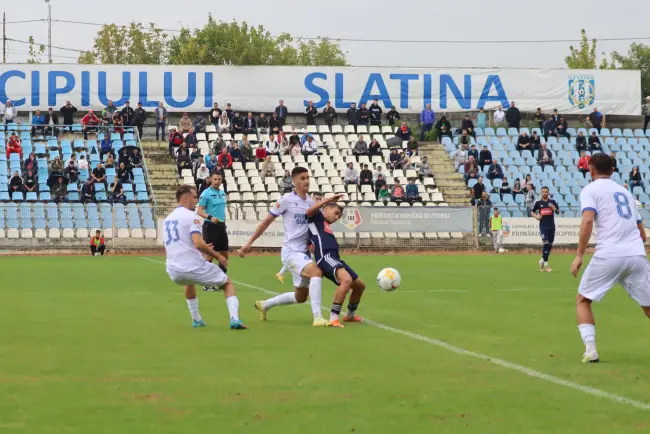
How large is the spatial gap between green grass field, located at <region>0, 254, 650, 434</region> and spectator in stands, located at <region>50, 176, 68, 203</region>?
805 inches

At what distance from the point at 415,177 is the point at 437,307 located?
27.1 m

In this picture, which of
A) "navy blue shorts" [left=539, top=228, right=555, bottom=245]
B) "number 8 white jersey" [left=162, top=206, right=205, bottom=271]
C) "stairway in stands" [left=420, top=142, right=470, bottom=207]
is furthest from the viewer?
"stairway in stands" [left=420, top=142, right=470, bottom=207]

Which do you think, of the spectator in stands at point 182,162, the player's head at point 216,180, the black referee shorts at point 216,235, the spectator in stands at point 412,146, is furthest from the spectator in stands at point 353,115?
the player's head at point 216,180

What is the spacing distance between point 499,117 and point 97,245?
2158 centimetres

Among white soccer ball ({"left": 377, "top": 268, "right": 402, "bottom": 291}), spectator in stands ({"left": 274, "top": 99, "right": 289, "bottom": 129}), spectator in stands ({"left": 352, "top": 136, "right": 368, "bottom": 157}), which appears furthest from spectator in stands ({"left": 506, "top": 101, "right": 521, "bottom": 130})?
white soccer ball ({"left": 377, "top": 268, "right": 402, "bottom": 291})

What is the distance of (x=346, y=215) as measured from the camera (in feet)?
123

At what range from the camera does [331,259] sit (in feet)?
43.5

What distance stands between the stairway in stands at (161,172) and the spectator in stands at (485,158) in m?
12.1

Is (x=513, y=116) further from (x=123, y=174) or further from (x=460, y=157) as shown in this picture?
(x=123, y=174)

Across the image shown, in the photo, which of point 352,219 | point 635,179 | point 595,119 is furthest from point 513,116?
point 352,219

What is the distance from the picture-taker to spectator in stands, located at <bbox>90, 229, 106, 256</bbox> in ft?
114

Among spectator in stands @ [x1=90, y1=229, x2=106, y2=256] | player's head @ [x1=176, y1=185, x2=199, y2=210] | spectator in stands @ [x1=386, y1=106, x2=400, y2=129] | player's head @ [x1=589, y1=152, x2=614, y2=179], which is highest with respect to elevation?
spectator in stands @ [x1=386, y1=106, x2=400, y2=129]

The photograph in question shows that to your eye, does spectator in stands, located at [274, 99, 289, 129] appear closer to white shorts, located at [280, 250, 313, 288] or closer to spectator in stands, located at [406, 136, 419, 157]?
spectator in stands, located at [406, 136, 419, 157]

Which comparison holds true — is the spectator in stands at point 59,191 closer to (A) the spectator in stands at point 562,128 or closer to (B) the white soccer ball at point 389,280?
(A) the spectator in stands at point 562,128
